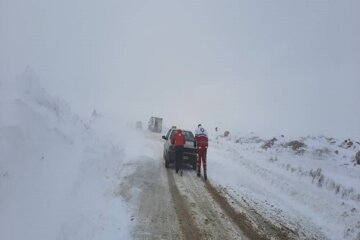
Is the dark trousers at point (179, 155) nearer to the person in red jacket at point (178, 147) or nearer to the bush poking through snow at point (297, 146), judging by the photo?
the person in red jacket at point (178, 147)

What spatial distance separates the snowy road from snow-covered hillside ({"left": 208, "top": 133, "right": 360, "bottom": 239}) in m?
0.98

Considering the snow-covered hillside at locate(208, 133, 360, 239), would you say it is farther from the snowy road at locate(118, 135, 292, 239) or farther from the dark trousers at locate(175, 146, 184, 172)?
the dark trousers at locate(175, 146, 184, 172)

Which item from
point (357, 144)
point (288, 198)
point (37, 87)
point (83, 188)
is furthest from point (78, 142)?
point (357, 144)

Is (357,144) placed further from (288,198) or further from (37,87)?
(37,87)

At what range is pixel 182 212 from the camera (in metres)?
10.3

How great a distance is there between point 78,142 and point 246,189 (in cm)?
637

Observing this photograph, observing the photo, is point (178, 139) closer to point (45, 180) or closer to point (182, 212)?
point (182, 212)

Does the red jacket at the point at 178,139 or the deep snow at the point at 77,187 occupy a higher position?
the red jacket at the point at 178,139

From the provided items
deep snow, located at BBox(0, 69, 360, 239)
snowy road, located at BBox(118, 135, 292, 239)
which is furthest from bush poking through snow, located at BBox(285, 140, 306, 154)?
snowy road, located at BBox(118, 135, 292, 239)

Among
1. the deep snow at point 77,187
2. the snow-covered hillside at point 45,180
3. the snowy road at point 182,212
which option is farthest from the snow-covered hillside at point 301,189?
the snow-covered hillside at point 45,180

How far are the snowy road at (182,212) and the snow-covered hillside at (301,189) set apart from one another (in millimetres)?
976

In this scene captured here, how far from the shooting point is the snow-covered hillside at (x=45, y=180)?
677cm

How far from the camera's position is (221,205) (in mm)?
11398

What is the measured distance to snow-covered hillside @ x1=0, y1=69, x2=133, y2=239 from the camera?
6.77 m
